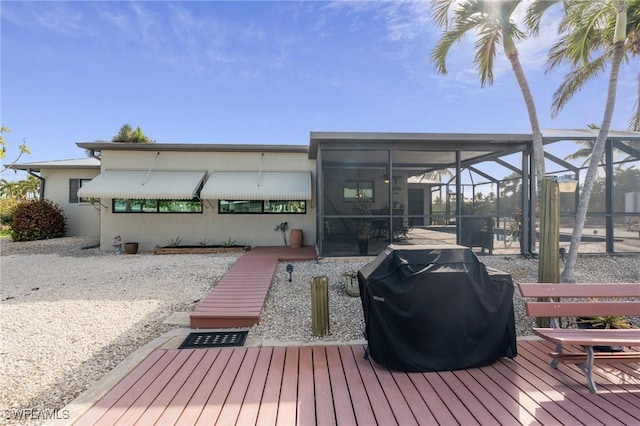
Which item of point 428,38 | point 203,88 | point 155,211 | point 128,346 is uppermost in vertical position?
point 203,88

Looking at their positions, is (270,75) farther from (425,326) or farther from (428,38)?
(425,326)

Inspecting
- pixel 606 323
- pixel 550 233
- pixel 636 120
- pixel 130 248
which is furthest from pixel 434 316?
pixel 636 120

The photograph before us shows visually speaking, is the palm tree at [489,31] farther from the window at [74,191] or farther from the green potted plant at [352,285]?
the window at [74,191]

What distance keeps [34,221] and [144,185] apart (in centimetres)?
792

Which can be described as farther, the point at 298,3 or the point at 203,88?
the point at 203,88

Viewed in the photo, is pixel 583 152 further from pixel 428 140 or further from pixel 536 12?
pixel 536 12

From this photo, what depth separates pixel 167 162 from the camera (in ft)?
39.0

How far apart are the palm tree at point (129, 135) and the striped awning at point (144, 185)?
13464mm

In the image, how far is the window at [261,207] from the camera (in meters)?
12.2

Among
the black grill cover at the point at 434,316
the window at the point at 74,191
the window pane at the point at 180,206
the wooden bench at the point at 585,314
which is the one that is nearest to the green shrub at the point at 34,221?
the window at the point at 74,191

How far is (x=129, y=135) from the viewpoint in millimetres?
23375

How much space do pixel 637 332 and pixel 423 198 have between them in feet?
43.0

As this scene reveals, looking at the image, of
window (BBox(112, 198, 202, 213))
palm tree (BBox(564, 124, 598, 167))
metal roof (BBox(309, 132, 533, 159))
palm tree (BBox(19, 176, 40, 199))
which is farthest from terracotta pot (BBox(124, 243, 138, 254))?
palm tree (BBox(19, 176, 40, 199))

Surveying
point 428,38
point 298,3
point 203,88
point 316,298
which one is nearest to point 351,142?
point 428,38
